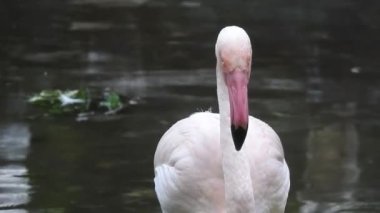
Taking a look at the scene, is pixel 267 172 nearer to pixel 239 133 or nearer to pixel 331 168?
pixel 239 133

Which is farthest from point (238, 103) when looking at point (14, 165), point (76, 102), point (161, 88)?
point (161, 88)

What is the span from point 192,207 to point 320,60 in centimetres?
646

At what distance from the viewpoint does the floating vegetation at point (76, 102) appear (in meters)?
9.91

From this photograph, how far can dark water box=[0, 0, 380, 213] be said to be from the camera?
7980 mm

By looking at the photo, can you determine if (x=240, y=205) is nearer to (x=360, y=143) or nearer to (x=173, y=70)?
(x=360, y=143)

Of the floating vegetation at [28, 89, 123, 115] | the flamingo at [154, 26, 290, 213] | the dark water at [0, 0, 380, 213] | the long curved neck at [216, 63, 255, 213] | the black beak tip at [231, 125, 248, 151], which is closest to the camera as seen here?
the black beak tip at [231, 125, 248, 151]

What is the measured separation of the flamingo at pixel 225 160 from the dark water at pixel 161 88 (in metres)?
1.35

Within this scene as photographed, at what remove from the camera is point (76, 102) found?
999 cm

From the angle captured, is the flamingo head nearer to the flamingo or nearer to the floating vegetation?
the flamingo

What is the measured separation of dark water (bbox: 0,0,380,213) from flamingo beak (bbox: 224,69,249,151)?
8.38 ft

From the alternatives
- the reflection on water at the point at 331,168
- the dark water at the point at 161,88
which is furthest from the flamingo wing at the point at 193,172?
the reflection on water at the point at 331,168

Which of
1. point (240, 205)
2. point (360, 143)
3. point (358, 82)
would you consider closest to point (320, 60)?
point (358, 82)

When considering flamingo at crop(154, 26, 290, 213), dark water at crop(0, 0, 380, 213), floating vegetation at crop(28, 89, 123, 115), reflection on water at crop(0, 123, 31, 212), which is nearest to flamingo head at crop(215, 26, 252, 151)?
flamingo at crop(154, 26, 290, 213)

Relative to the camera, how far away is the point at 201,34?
1352 cm
